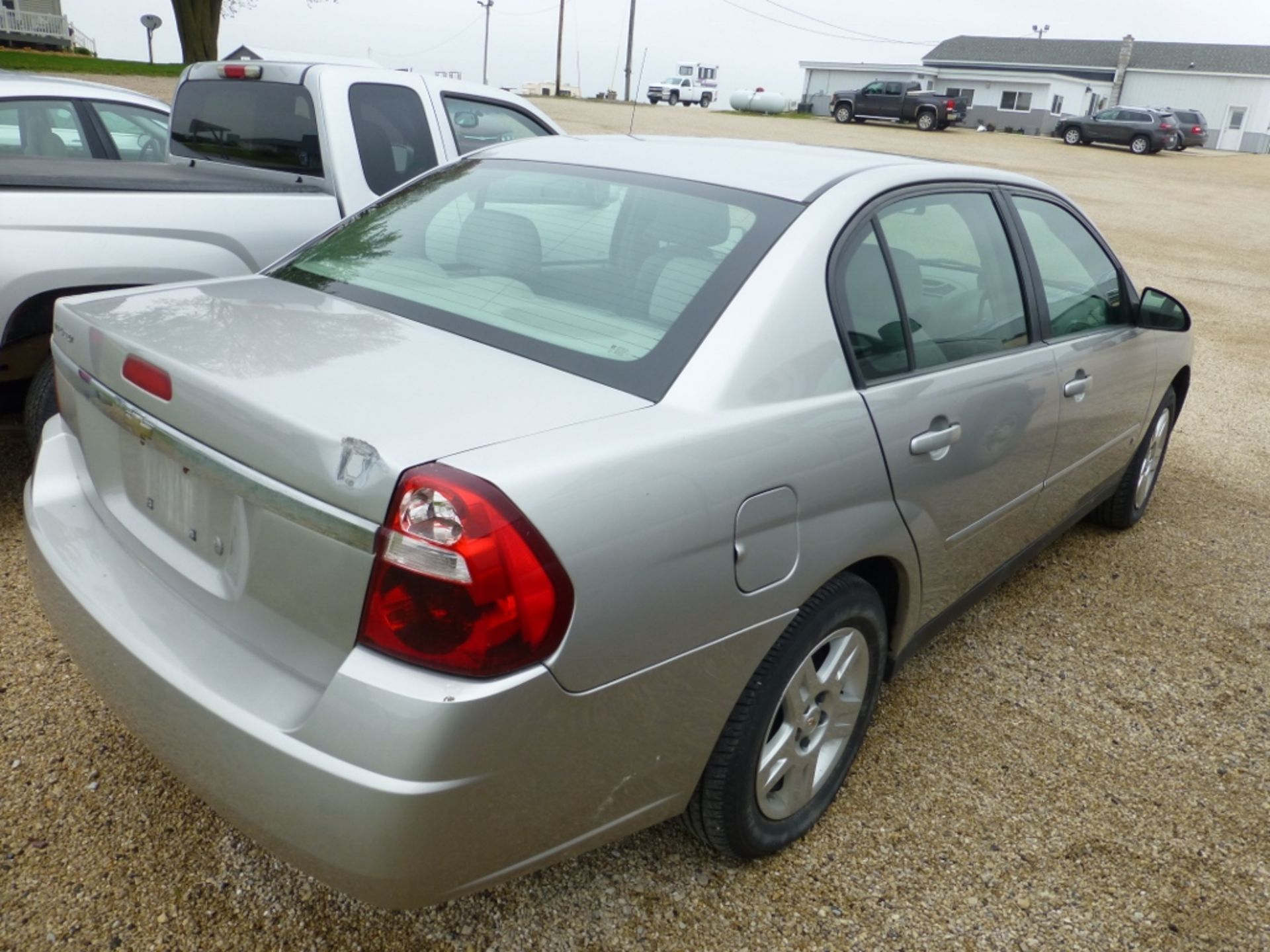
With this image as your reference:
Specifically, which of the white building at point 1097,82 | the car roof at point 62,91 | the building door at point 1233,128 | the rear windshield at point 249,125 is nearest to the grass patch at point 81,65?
the car roof at point 62,91

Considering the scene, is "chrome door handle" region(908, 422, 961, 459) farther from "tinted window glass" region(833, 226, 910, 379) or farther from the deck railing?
the deck railing

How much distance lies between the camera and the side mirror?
3898 mm

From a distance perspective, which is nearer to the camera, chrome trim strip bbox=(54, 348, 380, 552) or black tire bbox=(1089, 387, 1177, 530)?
chrome trim strip bbox=(54, 348, 380, 552)

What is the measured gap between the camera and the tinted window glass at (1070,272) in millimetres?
3381

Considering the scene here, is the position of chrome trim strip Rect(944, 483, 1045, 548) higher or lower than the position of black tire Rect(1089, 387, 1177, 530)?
higher

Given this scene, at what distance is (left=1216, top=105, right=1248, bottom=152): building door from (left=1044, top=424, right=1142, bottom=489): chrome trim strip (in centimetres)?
6075

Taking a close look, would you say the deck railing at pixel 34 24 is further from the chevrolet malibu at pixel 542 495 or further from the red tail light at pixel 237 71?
the chevrolet malibu at pixel 542 495

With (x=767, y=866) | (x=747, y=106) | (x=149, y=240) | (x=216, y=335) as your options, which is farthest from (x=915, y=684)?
(x=747, y=106)

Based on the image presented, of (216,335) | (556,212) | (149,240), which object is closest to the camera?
(216,335)

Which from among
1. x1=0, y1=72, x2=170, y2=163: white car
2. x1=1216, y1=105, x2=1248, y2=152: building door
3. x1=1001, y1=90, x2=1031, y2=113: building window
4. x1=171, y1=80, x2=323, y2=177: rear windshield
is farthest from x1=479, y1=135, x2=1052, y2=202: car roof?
x1=1216, y1=105, x2=1248, y2=152: building door

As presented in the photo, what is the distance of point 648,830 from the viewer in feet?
8.38

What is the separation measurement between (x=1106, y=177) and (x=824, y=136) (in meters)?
7.84

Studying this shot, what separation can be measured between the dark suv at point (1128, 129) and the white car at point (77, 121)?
37.1 metres

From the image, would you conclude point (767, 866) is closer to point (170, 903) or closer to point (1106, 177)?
point (170, 903)
